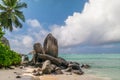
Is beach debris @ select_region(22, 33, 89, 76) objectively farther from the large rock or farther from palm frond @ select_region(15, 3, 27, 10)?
palm frond @ select_region(15, 3, 27, 10)

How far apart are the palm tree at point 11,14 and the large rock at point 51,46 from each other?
14207 mm

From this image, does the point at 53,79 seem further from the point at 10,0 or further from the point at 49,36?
the point at 10,0

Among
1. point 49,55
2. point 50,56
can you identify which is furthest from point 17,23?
point 50,56

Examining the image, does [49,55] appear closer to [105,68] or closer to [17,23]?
[105,68]

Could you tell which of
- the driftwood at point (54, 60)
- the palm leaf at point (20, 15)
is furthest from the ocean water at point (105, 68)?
the palm leaf at point (20, 15)

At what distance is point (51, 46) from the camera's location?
Answer: 3453cm

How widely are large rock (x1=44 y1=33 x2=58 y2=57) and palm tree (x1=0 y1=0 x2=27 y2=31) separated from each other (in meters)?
14.2

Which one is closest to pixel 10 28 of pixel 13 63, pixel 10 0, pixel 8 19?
pixel 8 19

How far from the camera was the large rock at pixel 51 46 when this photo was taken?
34.4 metres

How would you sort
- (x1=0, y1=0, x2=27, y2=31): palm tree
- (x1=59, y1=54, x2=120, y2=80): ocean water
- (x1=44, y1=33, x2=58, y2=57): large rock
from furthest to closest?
(x1=0, y1=0, x2=27, y2=31): palm tree < (x1=44, y1=33, x2=58, y2=57): large rock < (x1=59, y1=54, x2=120, y2=80): ocean water

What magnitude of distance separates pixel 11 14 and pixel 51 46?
16501mm

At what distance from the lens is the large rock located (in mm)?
34406

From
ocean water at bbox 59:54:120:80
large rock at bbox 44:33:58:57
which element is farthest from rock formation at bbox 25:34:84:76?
ocean water at bbox 59:54:120:80

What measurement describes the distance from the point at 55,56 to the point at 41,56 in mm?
2323
